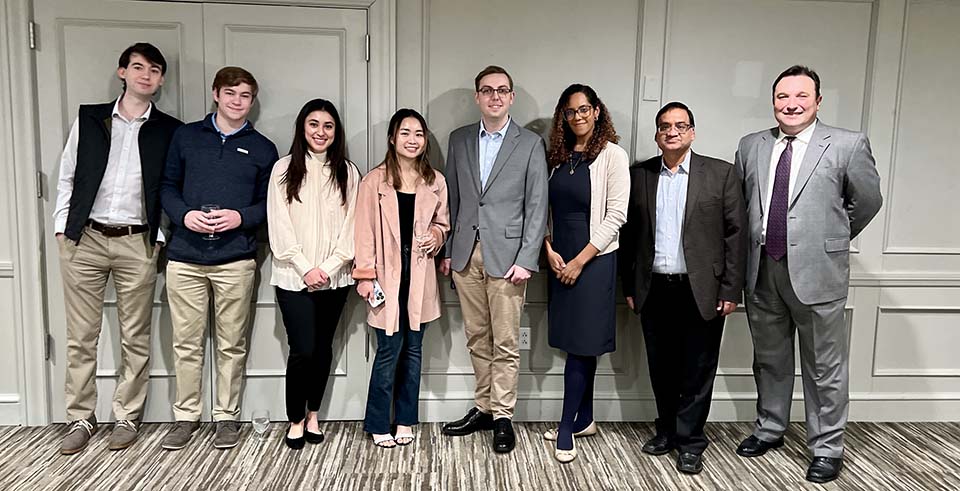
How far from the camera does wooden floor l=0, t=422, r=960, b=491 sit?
2838mm

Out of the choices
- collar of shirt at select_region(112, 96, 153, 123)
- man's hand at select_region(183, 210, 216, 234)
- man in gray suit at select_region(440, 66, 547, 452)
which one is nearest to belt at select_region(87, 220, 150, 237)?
man's hand at select_region(183, 210, 216, 234)

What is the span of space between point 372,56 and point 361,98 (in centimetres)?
20

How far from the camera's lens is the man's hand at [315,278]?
9.79 feet

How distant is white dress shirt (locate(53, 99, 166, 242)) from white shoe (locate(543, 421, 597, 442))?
7.02 ft

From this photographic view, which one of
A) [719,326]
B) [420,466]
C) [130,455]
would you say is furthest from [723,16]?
A: [130,455]

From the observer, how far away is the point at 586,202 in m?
2.97

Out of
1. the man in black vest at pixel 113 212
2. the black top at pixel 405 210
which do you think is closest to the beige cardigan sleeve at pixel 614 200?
the black top at pixel 405 210

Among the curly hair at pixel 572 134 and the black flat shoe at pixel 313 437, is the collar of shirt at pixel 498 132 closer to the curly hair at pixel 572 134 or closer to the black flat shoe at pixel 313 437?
the curly hair at pixel 572 134

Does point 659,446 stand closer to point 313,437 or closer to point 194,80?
point 313,437

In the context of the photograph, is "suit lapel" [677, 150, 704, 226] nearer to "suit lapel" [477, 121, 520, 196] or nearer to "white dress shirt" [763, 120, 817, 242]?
"white dress shirt" [763, 120, 817, 242]

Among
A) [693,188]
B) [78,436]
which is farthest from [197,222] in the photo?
[693,188]

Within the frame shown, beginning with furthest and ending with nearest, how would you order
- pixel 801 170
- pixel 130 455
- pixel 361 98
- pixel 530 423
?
1. pixel 530 423
2. pixel 361 98
3. pixel 130 455
4. pixel 801 170

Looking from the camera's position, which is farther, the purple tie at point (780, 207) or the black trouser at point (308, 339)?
the black trouser at point (308, 339)

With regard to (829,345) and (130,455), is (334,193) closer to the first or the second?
(130,455)
